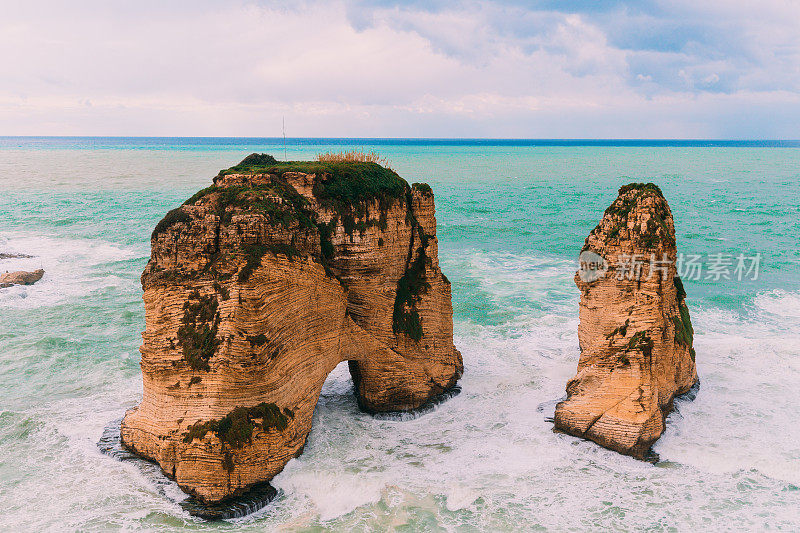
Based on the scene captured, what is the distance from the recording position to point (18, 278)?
25609mm

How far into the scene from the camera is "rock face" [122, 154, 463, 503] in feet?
35.6

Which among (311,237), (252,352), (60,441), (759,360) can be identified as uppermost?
(311,237)

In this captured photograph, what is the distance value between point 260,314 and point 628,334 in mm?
8284

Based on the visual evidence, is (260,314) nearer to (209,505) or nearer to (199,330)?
(199,330)

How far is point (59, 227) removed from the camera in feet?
136

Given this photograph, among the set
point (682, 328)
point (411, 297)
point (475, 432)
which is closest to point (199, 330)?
point (411, 297)

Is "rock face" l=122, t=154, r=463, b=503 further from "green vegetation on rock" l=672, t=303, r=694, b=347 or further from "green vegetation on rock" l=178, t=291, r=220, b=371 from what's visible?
"green vegetation on rock" l=672, t=303, r=694, b=347

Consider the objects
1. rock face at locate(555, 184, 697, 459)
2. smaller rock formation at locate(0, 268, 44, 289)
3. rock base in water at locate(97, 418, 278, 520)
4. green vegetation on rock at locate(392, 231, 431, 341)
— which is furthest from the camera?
smaller rock formation at locate(0, 268, 44, 289)

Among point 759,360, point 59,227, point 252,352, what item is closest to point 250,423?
point 252,352

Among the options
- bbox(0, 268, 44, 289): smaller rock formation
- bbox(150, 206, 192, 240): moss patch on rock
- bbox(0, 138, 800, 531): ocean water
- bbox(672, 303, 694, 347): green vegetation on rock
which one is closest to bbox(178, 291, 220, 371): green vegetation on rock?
bbox(150, 206, 192, 240): moss patch on rock

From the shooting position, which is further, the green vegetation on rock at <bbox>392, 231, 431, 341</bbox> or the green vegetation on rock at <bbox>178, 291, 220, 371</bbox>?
the green vegetation on rock at <bbox>392, 231, 431, 341</bbox>

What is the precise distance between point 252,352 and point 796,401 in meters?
13.9

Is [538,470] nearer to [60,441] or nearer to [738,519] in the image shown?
[738,519]

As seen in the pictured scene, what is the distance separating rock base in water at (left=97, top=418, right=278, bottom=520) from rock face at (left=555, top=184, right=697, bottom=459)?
6.92 meters
